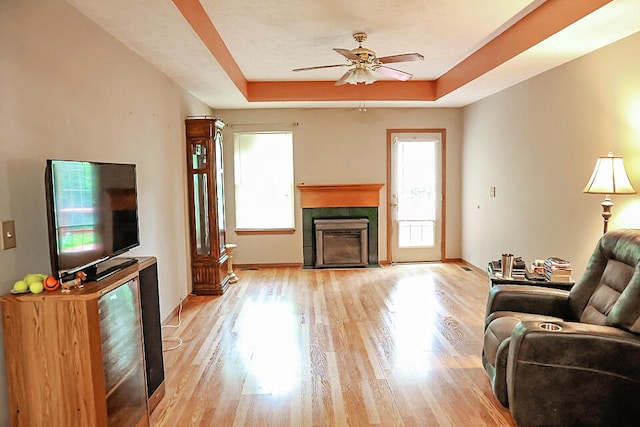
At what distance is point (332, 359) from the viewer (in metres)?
3.16

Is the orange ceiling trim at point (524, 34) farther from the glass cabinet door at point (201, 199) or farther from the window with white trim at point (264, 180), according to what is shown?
the glass cabinet door at point (201, 199)

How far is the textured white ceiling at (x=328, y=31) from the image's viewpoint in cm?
264

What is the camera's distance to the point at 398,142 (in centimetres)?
640

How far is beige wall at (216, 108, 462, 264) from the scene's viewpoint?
6238mm

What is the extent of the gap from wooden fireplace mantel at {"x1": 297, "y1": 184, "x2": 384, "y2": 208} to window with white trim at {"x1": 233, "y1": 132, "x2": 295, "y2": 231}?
25 cm

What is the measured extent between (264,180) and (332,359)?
146 inches

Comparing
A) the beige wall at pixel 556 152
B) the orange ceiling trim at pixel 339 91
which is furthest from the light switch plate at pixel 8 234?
the orange ceiling trim at pixel 339 91

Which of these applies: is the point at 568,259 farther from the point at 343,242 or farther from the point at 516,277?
the point at 343,242

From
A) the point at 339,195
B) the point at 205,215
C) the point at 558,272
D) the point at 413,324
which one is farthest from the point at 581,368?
the point at 339,195

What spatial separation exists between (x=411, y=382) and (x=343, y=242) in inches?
142

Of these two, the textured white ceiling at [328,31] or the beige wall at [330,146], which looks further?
the beige wall at [330,146]

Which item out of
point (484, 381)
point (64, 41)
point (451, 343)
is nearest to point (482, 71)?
point (451, 343)

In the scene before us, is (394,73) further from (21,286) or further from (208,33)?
(21,286)

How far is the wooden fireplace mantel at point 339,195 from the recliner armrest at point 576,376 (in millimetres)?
4263
